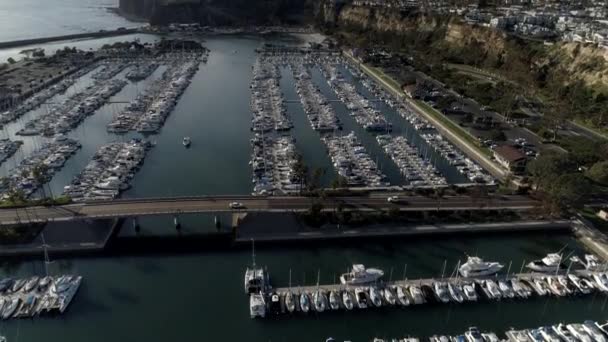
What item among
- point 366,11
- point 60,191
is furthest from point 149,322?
point 366,11

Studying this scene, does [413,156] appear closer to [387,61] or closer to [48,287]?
[48,287]

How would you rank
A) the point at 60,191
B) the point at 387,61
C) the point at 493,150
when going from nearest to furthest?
the point at 60,191
the point at 493,150
the point at 387,61

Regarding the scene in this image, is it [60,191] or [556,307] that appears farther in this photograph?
[60,191]

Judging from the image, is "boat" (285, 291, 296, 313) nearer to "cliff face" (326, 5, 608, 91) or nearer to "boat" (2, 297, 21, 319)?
"boat" (2, 297, 21, 319)

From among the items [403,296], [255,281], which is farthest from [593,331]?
[255,281]

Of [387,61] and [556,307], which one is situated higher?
[387,61]

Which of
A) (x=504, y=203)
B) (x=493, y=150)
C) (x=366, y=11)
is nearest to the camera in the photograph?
(x=504, y=203)

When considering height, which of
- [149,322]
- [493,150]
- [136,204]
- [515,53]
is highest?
[515,53]
